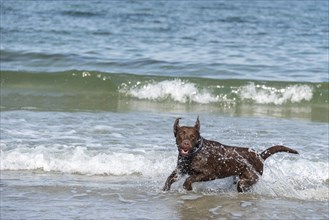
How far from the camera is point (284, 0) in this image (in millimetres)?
33656

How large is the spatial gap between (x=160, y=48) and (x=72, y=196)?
11.7 m

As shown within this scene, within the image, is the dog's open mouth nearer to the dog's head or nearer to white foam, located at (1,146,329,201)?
the dog's head

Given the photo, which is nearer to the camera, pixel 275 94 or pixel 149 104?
pixel 149 104

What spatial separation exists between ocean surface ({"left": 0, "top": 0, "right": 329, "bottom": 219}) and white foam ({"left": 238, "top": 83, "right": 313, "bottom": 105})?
0.08ft

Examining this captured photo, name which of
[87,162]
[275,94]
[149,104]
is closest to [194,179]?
[87,162]

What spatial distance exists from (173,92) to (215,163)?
7052mm

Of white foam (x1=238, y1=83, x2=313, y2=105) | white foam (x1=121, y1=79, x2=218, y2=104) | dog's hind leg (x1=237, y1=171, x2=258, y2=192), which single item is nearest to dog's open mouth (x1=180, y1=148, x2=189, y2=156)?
dog's hind leg (x1=237, y1=171, x2=258, y2=192)

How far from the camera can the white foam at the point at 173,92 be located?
14.8 meters

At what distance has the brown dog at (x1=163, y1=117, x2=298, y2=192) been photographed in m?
7.85

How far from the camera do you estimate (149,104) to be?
560 inches

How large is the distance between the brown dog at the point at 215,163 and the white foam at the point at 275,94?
6.61 meters

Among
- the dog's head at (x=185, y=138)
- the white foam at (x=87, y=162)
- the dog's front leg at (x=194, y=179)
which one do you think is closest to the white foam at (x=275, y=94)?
the white foam at (x=87, y=162)

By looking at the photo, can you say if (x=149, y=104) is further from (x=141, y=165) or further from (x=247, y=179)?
(x=247, y=179)

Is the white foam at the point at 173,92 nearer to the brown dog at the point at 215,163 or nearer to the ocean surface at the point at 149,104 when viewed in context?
the ocean surface at the point at 149,104
